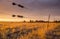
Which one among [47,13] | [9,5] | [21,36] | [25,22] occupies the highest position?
[9,5]

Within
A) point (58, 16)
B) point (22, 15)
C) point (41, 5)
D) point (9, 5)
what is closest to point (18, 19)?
point (22, 15)

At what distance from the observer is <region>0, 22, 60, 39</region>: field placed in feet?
8.93

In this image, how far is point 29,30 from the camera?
113 inches

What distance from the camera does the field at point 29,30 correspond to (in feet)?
8.93

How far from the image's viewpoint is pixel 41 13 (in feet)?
9.13

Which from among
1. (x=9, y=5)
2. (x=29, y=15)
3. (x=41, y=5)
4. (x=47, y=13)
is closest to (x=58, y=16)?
(x=47, y=13)

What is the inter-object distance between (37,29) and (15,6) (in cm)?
64

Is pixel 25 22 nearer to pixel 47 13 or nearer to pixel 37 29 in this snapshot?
pixel 37 29

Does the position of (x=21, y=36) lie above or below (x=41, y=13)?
below

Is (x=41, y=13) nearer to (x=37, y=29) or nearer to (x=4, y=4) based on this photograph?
(x=37, y=29)

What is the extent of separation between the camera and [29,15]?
9.29ft

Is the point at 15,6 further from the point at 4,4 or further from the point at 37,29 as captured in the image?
the point at 37,29

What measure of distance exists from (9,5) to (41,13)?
66 centimetres

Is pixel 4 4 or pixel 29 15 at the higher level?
pixel 4 4
